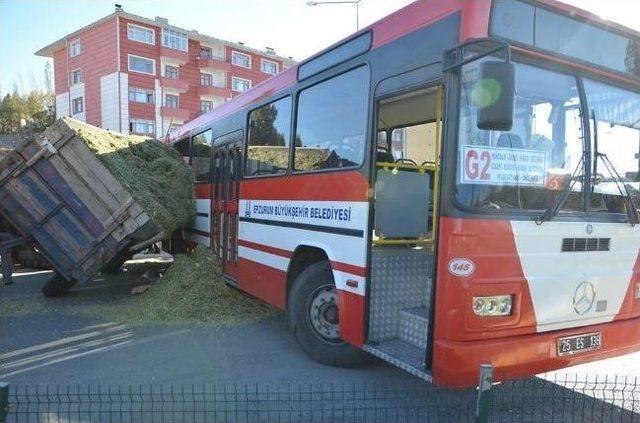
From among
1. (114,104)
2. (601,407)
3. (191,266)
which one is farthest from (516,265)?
(114,104)

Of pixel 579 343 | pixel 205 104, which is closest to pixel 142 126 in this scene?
pixel 205 104

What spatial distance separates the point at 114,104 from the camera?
39.8m

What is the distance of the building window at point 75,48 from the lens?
42844 millimetres

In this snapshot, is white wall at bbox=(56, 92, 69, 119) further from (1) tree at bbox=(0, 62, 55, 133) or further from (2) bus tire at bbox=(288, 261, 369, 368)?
(2) bus tire at bbox=(288, 261, 369, 368)

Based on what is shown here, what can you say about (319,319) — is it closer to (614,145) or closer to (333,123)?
(333,123)

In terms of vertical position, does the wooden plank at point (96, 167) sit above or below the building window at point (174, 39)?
below

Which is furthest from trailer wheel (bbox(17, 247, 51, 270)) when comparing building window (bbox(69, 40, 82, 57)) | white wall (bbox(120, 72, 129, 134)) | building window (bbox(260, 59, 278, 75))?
building window (bbox(260, 59, 278, 75))

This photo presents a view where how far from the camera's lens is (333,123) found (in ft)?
17.0

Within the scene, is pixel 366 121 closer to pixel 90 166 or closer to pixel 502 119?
pixel 502 119

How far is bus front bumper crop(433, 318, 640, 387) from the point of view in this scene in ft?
11.8

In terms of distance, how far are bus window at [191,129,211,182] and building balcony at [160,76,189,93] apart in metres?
35.1

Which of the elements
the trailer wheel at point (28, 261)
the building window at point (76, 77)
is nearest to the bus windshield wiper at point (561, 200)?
the trailer wheel at point (28, 261)

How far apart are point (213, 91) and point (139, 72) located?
701 cm

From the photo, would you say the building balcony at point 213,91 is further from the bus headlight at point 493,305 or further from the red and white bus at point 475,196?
the bus headlight at point 493,305
